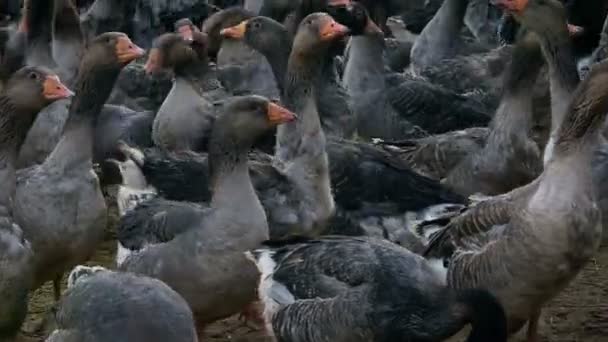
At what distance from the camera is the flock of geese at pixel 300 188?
7.28 m

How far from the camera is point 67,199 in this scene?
8781 millimetres

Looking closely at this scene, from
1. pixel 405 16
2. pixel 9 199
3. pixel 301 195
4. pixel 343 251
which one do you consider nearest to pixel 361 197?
pixel 301 195

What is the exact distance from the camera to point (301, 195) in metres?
9.08

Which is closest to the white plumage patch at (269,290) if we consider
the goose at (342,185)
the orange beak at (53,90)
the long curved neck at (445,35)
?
the goose at (342,185)

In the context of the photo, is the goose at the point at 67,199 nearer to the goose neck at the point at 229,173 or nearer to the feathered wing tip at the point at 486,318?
the goose neck at the point at 229,173

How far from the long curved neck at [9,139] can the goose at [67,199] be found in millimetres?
333

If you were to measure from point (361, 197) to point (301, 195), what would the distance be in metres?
0.51

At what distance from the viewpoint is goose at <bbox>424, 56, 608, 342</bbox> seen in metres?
7.57

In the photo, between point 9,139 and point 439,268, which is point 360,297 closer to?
point 439,268

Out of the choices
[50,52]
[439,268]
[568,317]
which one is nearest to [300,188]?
[439,268]

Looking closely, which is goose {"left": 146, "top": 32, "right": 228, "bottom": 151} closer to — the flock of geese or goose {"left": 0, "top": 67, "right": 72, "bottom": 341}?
the flock of geese

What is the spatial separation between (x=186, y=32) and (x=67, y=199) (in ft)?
11.1

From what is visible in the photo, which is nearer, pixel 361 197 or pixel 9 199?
pixel 9 199

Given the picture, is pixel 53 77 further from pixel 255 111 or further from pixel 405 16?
pixel 405 16
